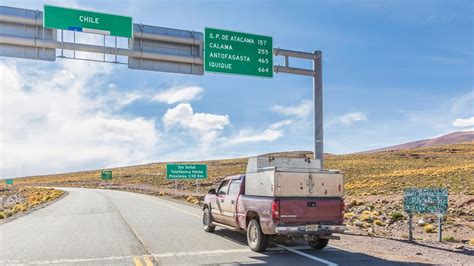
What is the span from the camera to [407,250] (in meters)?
11.2

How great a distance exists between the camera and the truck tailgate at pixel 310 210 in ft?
34.0

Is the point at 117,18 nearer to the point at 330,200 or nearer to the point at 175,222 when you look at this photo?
the point at 175,222

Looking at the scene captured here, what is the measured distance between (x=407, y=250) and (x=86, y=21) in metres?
12.2

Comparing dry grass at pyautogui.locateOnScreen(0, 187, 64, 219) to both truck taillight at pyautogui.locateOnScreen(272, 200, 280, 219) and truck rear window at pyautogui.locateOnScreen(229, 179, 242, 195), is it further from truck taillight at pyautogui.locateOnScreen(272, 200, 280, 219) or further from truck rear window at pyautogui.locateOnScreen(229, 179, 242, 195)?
truck taillight at pyautogui.locateOnScreen(272, 200, 280, 219)

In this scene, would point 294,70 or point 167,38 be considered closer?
point 167,38

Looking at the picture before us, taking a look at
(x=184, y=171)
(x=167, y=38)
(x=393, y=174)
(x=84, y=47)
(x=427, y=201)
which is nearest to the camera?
(x=427, y=201)

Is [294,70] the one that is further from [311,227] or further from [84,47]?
[311,227]

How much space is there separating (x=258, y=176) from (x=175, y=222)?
23.6 feet

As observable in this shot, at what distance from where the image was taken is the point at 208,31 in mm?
17391

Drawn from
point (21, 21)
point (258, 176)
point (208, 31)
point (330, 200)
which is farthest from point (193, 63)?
point (330, 200)

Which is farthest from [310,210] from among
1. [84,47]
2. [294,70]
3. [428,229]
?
[84,47]

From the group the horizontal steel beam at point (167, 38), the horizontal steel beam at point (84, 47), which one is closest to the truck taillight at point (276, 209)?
the horizontal steel beam at point (84, 47)

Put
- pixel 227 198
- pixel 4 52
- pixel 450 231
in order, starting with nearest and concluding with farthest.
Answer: pixel 227 198
pixel 4 52
pixel 450 231

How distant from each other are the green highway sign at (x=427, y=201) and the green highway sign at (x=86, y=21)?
10701mm
